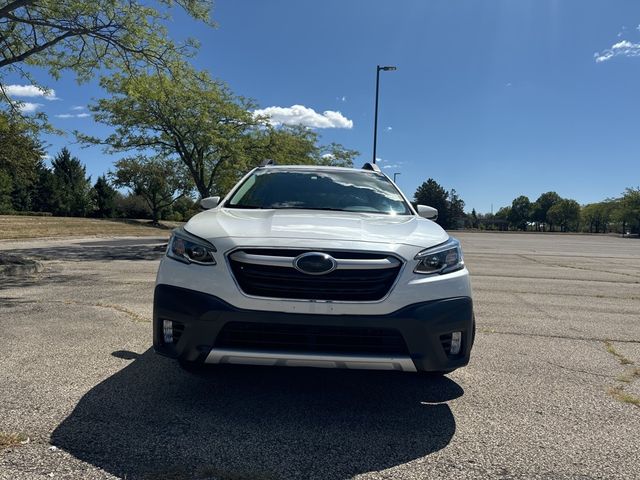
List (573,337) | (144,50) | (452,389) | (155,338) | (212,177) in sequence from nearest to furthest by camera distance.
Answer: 1. (155,338)
2. (452,389)
3. (573,337)
4. (144,50)
5. (212,177)

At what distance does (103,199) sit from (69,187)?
14.6 feet

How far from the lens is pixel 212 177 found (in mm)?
19328

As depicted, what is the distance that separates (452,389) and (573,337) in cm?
267

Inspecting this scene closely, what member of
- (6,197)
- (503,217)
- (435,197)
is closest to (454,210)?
(435,197)

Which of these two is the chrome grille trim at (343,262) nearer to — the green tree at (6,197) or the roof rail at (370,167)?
the roof rail at (370,167)

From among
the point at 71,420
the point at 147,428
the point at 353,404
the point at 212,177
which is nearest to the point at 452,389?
the point at 353,404

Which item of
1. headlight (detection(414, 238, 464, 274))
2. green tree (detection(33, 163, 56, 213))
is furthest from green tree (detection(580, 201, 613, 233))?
headlight (detection(414, 238, 464, 274))

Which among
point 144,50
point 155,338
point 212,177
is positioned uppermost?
point 144,50

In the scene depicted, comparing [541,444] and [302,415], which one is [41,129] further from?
[541,444]

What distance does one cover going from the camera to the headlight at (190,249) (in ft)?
10.5

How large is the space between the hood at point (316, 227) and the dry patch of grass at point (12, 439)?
152 cm

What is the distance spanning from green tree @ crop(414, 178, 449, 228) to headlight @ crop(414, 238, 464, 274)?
8619 cm

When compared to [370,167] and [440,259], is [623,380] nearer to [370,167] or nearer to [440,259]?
[440,259]

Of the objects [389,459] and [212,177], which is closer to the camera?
[389,459]
